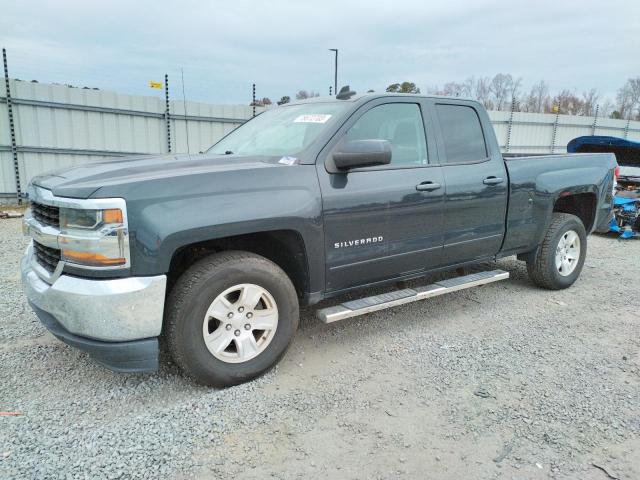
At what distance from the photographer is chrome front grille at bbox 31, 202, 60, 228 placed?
267 centimetres

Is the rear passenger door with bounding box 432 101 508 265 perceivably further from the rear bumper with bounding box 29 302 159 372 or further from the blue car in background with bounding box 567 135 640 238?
the blue car in background with bounding box 567 135 640 238

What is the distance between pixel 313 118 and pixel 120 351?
2.11 meters

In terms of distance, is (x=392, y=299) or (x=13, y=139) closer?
(x=392, y=299)

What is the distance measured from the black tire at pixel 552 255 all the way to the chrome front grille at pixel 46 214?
14.2 feet

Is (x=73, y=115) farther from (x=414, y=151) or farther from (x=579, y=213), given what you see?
(x=579, y=213)

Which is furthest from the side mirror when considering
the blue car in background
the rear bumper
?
the blue car in background

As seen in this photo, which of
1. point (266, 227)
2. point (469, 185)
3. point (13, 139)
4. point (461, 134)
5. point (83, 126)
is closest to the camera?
point (266, 227)

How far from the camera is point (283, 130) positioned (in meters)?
3.75

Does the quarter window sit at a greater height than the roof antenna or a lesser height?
lesser

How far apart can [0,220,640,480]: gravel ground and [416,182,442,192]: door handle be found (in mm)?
1180

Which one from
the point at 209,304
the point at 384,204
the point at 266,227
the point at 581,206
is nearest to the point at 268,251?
the point at 266,227

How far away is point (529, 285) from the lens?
5270mm

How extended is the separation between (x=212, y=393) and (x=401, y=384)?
1.21 metres

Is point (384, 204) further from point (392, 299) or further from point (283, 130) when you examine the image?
point (283, 130)
